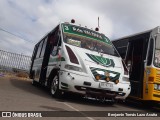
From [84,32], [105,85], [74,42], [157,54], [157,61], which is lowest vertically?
[105,85]

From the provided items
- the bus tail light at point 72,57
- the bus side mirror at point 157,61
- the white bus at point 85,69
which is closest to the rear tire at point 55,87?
the white bus at point 85,69

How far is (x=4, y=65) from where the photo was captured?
71.3 ft

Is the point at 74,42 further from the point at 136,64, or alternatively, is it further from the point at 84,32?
the point at 136,64

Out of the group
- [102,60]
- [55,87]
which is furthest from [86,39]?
[55,87]

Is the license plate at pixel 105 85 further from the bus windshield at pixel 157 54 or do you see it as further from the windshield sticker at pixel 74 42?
the bus windshield at pixel 157 54

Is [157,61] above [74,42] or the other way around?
the other way around

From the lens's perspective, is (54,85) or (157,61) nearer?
(54,85)

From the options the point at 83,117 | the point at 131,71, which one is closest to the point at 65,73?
the point at 83,117

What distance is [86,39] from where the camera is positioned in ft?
30.8

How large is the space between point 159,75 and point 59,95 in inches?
130

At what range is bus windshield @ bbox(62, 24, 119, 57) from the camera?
8.98 meters

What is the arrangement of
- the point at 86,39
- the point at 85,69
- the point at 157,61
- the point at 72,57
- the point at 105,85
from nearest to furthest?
the point at 85,69
the point at 105,85
the point at 72,57
the point at 157,61
the point at 86,39

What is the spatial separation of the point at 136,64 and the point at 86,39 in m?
2.31

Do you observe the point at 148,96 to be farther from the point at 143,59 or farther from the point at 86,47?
the point at 86,47
